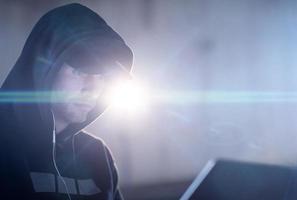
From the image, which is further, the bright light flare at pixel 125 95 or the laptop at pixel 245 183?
the bright light flare at pixel 125 95

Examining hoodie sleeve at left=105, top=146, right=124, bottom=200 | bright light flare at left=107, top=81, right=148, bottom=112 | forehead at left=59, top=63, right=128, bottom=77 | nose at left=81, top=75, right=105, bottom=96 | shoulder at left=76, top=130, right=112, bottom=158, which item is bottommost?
hoodie sleeve at left=105, top=146, right=124, bottom=200


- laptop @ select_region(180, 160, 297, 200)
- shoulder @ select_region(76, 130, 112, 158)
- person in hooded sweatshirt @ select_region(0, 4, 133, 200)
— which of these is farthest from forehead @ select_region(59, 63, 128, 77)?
laptop @ select_region(180, 160, 297, 200)

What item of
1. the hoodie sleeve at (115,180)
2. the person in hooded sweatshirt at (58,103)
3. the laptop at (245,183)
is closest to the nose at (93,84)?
the person in hooded sweatshirt at (58,103)

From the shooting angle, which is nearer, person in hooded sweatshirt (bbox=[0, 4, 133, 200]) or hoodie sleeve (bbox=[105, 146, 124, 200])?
person in hooded sweatshirt (bbox=[0, 4, 133, 200])

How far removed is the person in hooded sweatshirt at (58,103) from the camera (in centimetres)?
194

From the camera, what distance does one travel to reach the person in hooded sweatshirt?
1.94m

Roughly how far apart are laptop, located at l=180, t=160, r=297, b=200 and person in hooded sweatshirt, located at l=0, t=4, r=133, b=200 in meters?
0.37

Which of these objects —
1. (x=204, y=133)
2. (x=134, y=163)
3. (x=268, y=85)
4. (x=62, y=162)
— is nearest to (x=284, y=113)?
(x=268, y=85)

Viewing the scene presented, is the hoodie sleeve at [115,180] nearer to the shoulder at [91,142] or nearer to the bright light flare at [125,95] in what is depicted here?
the shoulder at [91,142]

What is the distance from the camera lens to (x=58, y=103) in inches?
78.8

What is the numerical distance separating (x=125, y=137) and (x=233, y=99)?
0.50 m

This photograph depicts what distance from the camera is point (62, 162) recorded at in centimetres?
203

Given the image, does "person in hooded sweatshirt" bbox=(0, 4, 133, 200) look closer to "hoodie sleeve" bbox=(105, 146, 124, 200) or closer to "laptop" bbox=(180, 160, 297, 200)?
"hoodie sleeve" bbox=(105, 146, 124, 200)

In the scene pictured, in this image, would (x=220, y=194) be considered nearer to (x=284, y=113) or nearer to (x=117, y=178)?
(x=117, y=178)
